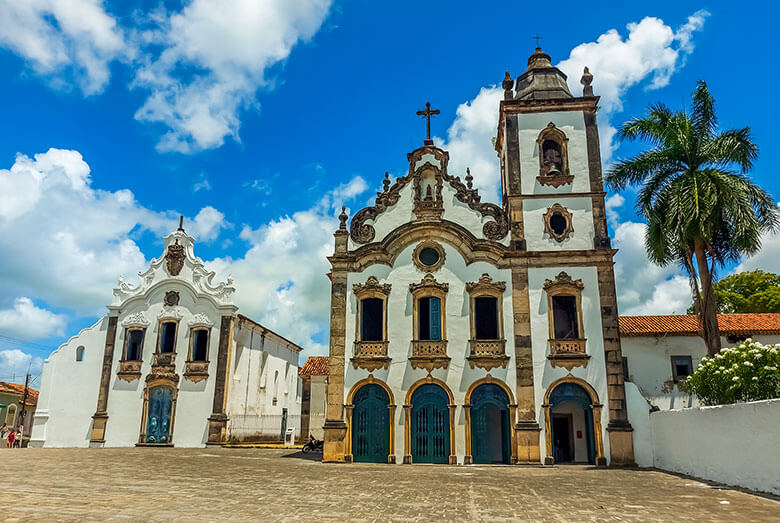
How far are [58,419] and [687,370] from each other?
29.2 meters

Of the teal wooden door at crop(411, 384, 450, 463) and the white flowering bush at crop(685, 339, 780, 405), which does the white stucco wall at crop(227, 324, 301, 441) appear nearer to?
the teal wooden door at crop(411, 384, 450, 463)

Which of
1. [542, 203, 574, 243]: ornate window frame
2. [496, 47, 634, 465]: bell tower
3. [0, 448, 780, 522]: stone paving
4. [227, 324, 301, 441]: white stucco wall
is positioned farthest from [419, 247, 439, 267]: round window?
[227, 324, 301, 441]: white stucco wall

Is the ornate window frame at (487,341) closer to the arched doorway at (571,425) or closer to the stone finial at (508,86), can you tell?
the arched doorway at (571,425)

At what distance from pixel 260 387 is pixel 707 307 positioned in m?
22.8

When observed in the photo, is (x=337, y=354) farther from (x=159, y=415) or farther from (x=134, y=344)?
(x=134, y=344)

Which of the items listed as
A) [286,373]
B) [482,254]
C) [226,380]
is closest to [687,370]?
[482,254]

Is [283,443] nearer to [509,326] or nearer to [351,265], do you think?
[351,265]

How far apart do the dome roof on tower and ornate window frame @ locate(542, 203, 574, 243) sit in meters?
5.07

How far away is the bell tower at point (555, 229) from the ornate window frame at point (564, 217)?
1.5 inches

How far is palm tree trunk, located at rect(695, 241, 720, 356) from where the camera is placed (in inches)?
775

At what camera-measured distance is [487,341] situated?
2191 centimetres

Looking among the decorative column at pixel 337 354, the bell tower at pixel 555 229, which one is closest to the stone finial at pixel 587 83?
the bell tower at pixel 555 229

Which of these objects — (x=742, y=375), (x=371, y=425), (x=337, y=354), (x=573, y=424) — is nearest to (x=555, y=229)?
(x=573, y=424)

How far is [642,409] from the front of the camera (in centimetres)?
2050
